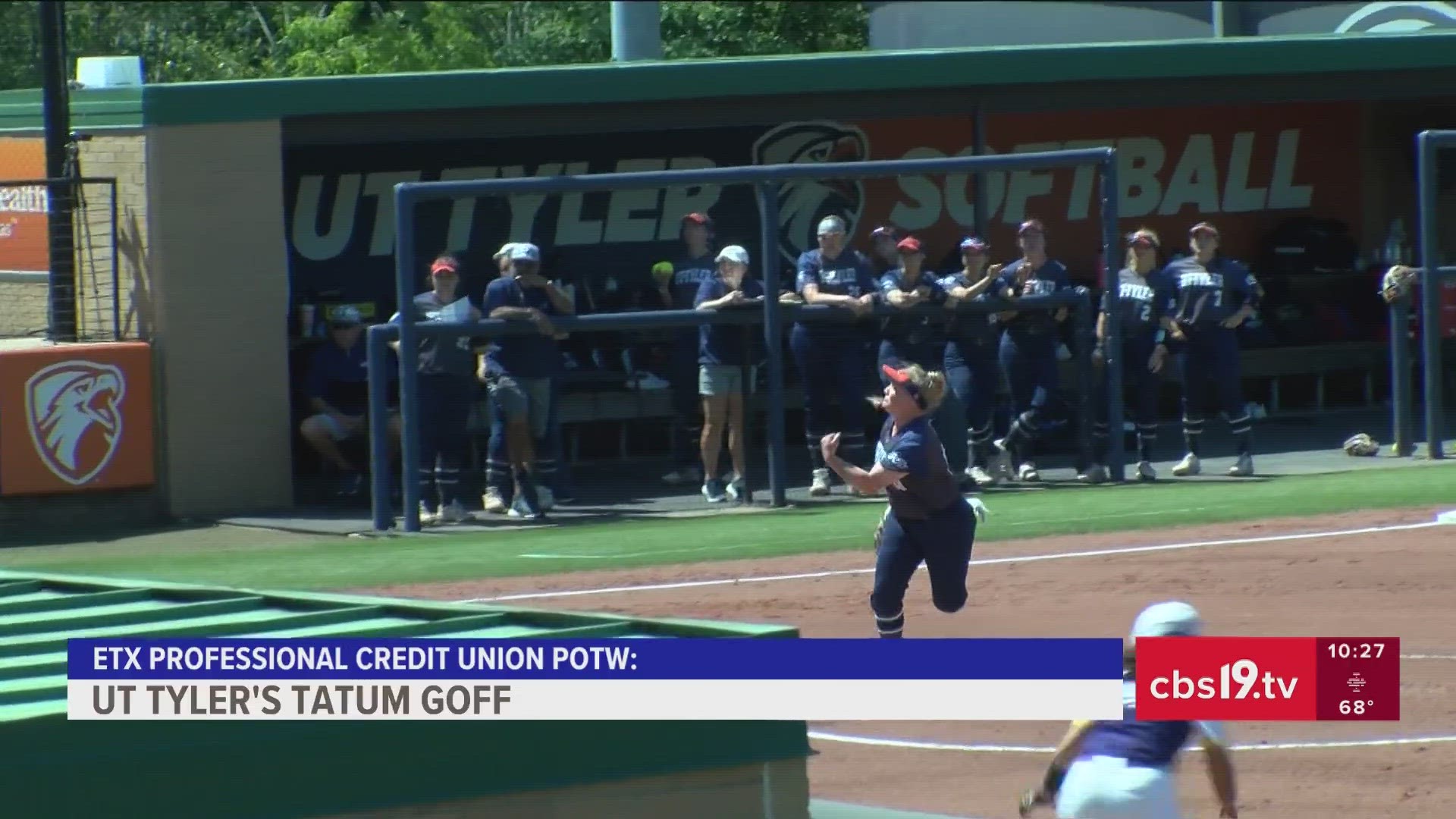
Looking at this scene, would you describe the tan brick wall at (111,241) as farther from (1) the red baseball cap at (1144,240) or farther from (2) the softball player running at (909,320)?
(1) the red baseball cap at (1144,240)

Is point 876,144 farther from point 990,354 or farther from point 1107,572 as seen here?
point 1107,572

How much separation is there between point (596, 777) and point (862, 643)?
101 centimetres

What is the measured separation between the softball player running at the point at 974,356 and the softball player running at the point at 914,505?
19.7 feet

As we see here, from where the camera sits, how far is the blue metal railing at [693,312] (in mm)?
15273

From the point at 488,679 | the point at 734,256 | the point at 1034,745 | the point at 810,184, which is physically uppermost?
the point at 810,184

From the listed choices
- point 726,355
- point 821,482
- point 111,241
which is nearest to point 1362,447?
point 821,482

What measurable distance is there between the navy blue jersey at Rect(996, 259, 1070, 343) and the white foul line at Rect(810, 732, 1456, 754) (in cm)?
757

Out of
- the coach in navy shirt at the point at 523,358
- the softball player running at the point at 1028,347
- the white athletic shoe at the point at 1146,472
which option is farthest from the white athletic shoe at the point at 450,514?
the white athletic shoe at the point at 1146,472

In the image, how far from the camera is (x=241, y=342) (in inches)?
655

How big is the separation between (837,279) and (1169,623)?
10258 millimetres

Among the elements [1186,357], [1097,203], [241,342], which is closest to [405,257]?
[241,342]

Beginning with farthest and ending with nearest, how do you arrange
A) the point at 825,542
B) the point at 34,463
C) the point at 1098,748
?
the point at 34,463 < the point at 825,542 < the point at 1098,748

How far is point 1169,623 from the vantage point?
617cm

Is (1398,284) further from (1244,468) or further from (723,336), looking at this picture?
(723,336)
